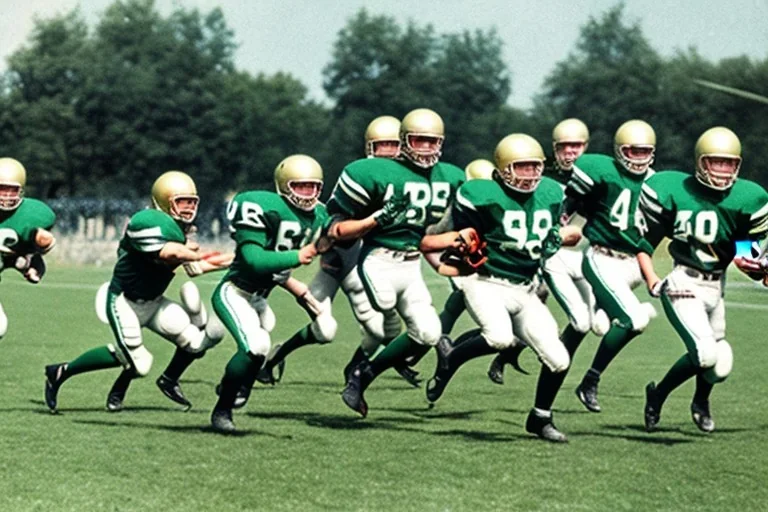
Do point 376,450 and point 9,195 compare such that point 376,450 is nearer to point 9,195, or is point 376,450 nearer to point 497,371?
point 9,195

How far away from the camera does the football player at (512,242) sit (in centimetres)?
890

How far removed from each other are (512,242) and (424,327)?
92 centimetres

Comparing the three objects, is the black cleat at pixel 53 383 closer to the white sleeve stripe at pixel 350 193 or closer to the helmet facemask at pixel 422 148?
the white sleeve stripe at pixel 350 193

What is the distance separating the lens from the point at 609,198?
10.7m

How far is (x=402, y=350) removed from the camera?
962 centimetres

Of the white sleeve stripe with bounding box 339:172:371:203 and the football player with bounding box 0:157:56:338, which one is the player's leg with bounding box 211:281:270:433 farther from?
the football player with bounding box 0:157:56:338

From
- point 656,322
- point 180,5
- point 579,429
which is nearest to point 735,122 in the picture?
point 180,5

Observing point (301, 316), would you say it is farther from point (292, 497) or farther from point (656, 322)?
point (292, 497)

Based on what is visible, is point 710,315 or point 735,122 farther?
point 735,122

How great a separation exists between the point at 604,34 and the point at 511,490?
66.7m

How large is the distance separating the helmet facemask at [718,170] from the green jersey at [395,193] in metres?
1.55

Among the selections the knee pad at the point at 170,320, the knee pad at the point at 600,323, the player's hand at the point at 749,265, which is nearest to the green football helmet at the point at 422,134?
the knee pad at the point at 170,320

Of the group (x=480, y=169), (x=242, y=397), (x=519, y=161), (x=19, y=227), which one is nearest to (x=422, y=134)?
(x=519, y=161)

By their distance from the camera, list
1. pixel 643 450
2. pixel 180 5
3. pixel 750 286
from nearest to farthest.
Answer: pixel 643 450 → pixel 750 286 → pixel 180 5
